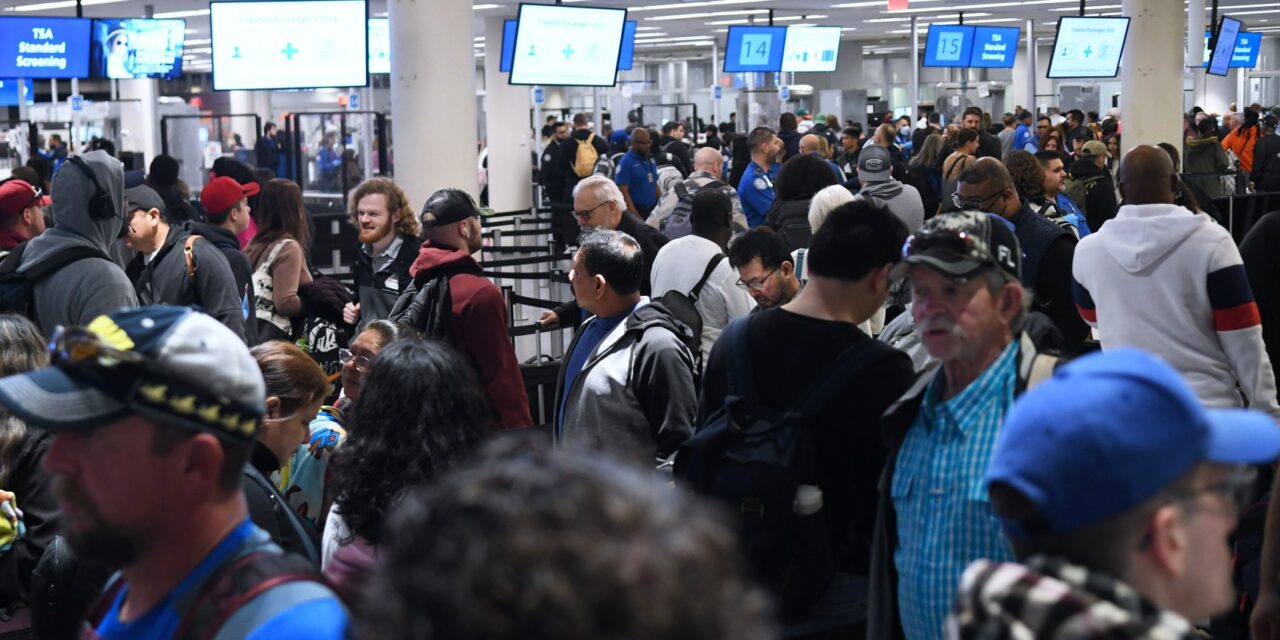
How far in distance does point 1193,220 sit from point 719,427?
1888mm

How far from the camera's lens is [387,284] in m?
5.97

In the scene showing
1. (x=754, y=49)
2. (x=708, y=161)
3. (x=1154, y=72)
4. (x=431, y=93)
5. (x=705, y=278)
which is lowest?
(x=705, y=278)

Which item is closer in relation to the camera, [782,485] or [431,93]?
[782,485]

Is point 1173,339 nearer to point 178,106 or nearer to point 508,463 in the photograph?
point 508,463

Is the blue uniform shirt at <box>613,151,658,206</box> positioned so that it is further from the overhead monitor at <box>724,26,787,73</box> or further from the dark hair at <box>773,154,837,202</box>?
the overhead monitor at <box>724,26,787,73</box>

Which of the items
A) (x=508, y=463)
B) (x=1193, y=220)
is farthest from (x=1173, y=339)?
(x=508, y=463)

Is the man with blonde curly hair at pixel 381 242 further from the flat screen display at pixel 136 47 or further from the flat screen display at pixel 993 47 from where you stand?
the flat screen display at pixel 993 47

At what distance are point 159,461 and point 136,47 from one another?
1521cm

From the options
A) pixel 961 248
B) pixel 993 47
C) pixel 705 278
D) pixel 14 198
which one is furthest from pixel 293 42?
pixel 993 47

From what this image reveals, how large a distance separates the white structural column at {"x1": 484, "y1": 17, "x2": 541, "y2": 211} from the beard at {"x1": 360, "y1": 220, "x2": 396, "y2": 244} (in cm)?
1253

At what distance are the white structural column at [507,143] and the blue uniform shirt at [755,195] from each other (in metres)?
9.70

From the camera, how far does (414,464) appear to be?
281cm

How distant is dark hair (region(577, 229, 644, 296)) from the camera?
422 cm

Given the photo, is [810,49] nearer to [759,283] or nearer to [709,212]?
[709,212]
